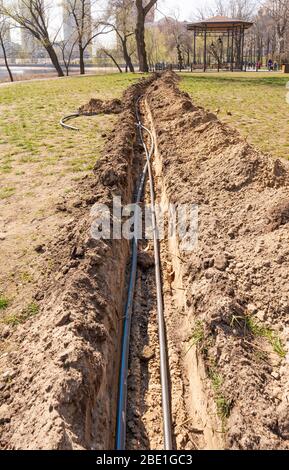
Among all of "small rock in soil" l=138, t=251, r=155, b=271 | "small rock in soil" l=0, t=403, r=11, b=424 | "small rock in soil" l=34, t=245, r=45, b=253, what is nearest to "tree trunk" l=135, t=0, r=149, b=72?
"small rock in soil" l=138, t=251, r=155, b=271

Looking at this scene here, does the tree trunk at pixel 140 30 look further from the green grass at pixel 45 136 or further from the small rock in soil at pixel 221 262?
the small rock in soil at pixel 221 262

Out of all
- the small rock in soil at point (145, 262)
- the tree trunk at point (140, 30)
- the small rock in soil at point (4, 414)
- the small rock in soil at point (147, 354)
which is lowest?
the small rock in soil at point (147, 354)

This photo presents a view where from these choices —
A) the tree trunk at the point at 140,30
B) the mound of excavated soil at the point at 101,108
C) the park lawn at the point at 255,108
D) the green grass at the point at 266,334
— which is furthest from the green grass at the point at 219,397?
the tree trunk at the point at 140,30

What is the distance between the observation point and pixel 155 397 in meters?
3.62

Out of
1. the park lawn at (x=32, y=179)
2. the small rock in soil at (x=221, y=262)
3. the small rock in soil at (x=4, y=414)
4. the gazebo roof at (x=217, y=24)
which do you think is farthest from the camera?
the gazebo roof at (x=217, y=24)

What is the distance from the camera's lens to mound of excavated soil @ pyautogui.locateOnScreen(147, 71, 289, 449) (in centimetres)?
294

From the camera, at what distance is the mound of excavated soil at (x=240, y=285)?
2.94 metres

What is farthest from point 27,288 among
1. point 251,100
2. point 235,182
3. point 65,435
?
point 251,100

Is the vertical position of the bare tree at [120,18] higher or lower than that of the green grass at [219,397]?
higher

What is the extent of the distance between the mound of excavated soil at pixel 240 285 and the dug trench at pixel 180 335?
0.01m

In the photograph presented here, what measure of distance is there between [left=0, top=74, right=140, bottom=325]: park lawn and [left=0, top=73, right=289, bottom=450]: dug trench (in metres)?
0.28

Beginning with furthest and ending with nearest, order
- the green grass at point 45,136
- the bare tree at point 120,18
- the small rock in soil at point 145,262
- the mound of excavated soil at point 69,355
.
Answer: the bare tree at point 120,18, the green grass at point 45,136, the small rock in soil at point 145,262, the mound of excavated soil at point 69,355

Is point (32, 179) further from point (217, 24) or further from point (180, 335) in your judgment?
point (217, 24)

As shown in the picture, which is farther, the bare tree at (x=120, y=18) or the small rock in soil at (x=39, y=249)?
the bare tree at (x=120, y=18)
